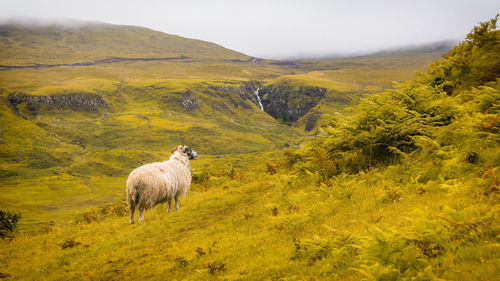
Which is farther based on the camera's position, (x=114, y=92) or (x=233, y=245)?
(x=114, y=92)

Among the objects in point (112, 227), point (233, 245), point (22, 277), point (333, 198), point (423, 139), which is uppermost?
point (423, 139)

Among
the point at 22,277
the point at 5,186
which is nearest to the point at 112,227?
the point at 22,277

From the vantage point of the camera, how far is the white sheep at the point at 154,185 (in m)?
12.5

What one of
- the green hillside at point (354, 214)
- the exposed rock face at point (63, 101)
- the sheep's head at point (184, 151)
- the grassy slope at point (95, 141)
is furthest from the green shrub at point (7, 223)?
the exposed rock face at point (63, 101)

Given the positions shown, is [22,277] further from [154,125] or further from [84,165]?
[154,125]

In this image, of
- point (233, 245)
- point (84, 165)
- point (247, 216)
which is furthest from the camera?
point (84, 165)

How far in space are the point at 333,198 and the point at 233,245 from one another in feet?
11.5

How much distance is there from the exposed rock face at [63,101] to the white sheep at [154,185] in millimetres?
172095

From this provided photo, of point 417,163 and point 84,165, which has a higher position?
point 417,163

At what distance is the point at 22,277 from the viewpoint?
7.77m

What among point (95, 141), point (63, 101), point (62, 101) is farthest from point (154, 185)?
point (63, 101)

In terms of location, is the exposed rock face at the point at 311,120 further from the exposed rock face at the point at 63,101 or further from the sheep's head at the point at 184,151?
the sheep's head at the point at 184,151

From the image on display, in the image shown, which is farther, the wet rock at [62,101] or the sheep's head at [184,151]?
the wet rock at [62,101]

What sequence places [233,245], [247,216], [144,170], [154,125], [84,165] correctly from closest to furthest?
1. [233,245]
2. [247,216]
3. [144,170]
4. [84,165]
5. [154,125]
